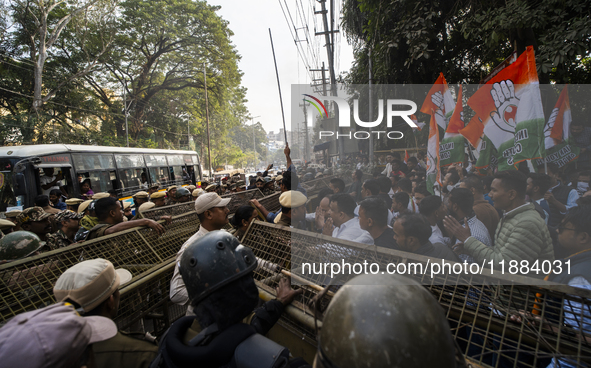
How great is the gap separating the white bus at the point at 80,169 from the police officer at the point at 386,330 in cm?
967

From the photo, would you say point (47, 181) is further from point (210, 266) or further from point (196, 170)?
point (210, 266)

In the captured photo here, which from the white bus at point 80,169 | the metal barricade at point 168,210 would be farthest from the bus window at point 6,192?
the metal barricade at point 168,210

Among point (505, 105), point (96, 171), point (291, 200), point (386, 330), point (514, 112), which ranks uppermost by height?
point (505, 105)

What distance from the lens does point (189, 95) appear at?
2739 centimetres

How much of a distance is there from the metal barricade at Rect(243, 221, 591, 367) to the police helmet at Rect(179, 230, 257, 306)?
50cm

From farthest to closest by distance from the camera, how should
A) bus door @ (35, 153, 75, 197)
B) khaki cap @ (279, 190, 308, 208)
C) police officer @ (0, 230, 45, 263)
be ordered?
1. bus door @ (35, 153, 75, 197)
2. khaki cap @ (279, 190, 308, 208)
3. police officer @ (0, 230, 45, 263)

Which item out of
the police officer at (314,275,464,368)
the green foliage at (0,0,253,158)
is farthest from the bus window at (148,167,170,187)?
the police officer at (314,275,464,368)

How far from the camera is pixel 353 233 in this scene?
3.01 meters

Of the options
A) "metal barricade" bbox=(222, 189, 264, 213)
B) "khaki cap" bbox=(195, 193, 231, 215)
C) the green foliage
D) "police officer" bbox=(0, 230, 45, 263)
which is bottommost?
"metal barricade" bbox=(222, 189, 264, 213)

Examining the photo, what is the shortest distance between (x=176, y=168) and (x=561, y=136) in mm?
16984

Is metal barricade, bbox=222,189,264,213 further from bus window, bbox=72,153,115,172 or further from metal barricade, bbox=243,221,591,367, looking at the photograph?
bus window, bbox=72,153,115,172

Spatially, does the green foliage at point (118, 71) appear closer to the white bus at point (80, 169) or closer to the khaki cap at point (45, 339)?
the white bus at point (80, 169)

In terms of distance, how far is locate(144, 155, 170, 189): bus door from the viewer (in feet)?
45.6

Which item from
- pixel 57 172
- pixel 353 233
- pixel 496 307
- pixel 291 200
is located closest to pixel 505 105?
pixel 353 233
